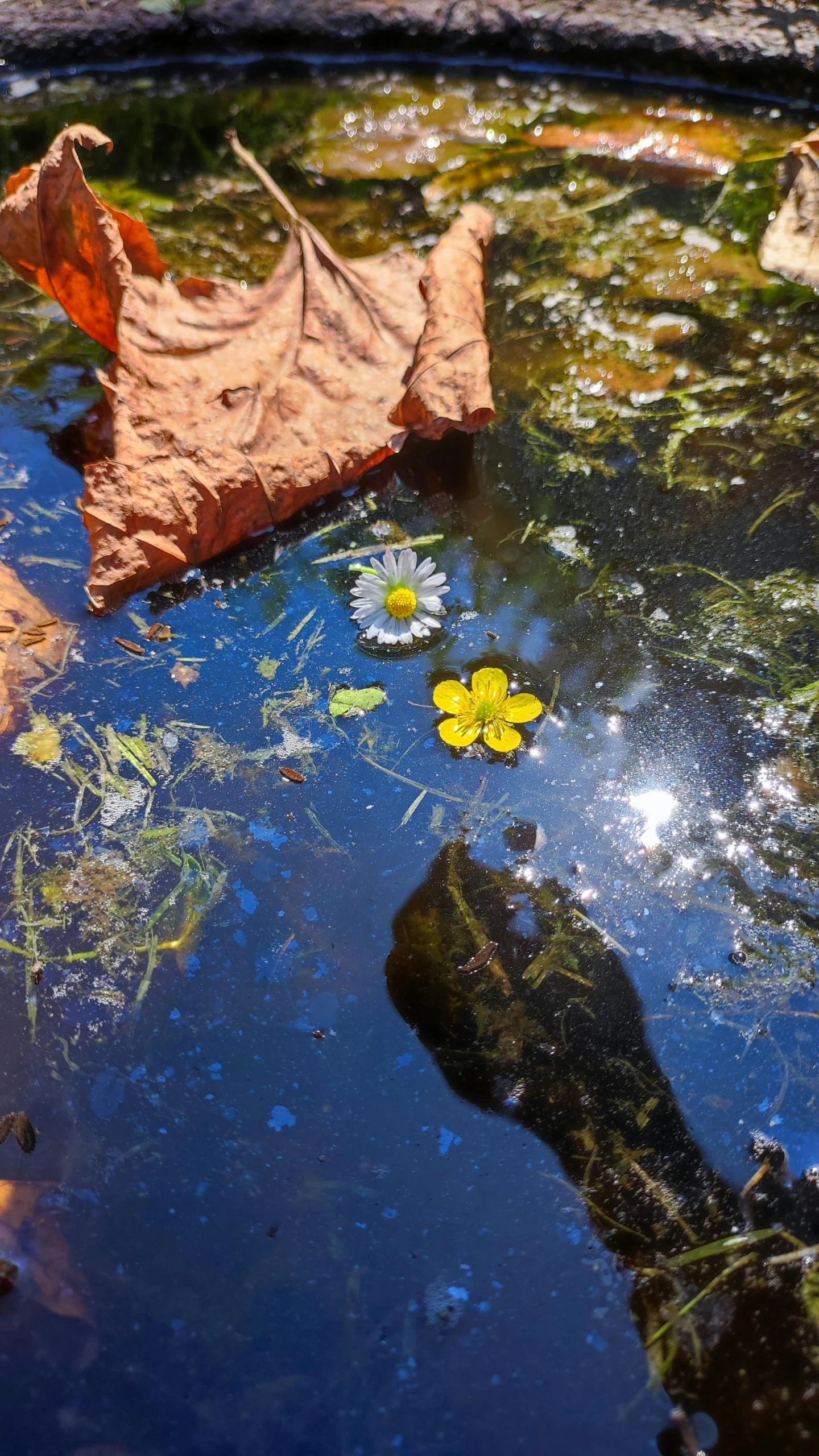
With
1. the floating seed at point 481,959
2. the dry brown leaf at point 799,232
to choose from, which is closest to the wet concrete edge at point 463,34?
the dry brown leaf at point 799,232

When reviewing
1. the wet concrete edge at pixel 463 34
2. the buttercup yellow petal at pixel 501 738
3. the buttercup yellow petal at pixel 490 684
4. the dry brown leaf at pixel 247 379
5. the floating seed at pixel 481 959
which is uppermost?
the wet concrete edge at pixel 463 34

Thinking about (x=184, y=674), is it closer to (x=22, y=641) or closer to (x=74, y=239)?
(x=22, y=641)

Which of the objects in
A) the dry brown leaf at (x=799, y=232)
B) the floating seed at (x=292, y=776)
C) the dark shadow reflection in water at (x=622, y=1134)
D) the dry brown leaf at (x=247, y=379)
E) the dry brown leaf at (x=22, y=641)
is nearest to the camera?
the dark shadow reflection in water at (x=622, y=1134)

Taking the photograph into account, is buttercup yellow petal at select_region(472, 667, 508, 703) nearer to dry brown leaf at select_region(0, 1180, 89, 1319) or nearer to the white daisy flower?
the white daisy flower

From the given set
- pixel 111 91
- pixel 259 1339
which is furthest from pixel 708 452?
pixel 111 91

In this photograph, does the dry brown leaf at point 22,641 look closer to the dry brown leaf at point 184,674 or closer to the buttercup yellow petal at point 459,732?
the dry brown leaf at point 184,674

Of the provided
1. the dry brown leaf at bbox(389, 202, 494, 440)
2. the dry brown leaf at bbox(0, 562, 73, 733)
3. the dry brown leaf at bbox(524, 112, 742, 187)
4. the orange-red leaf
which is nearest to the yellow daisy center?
the dry brown leaf at bbox(389, 202, 494, 440)

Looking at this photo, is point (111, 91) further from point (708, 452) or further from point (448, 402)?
point (708, 452)
